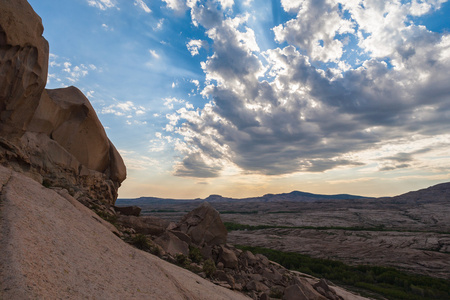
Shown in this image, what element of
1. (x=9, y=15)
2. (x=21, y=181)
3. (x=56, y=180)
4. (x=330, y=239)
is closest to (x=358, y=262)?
(x=330, y=239)

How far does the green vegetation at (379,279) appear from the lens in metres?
22.2

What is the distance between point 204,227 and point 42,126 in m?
12.2

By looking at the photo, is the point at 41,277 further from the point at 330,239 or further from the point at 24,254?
the point at 330,239

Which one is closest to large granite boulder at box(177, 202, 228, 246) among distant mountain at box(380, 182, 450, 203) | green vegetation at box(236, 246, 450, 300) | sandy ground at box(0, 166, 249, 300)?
sandy ground at box(0, 166, 249, 300)

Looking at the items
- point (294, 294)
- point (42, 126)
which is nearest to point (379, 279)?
point (294, 294)

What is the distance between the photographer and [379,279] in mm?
26344

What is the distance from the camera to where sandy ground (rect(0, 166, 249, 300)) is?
12.2 ft

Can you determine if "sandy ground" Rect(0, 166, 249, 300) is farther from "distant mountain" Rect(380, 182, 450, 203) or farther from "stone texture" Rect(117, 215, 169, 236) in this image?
"distant mountain" Rect(380, 182, 450, 203)

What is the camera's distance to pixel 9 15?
10.7m

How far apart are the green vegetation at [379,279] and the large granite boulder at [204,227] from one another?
1539 cm

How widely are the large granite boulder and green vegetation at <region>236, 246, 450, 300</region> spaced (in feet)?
50.5

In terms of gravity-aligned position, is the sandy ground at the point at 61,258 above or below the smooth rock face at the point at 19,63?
below

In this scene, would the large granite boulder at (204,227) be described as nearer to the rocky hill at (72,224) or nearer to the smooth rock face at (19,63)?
the rocky hill at (72,224)

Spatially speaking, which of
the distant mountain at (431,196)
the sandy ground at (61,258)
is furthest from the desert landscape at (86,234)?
the distant mountain at (431,196)
